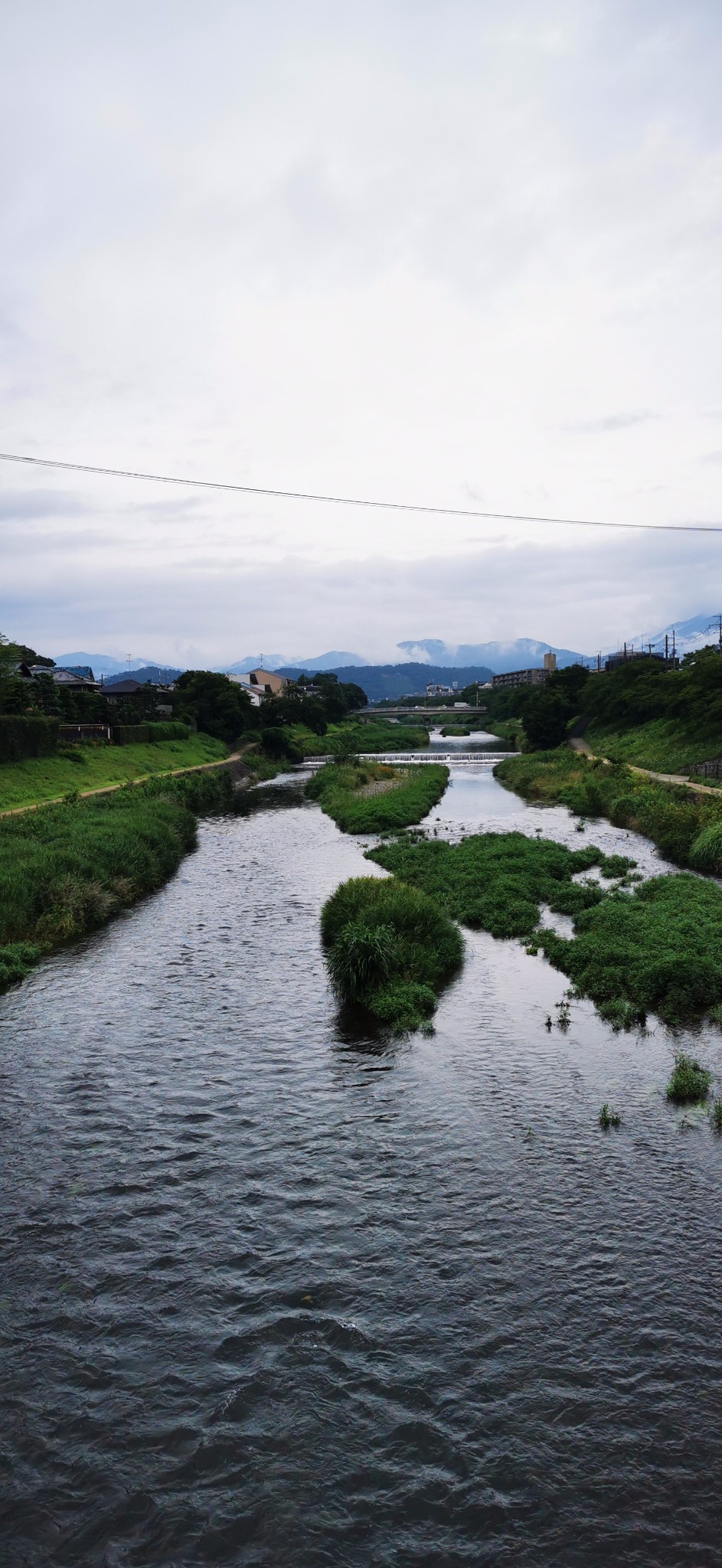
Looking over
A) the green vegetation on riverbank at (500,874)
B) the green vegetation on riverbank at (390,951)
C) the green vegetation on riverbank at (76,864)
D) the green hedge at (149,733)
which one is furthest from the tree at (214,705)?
the green vegetation on riverbank at (390,951)

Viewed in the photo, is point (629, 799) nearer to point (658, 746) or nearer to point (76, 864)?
point (658, 746)

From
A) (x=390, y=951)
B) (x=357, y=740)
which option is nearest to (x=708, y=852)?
(x=390, y=951)

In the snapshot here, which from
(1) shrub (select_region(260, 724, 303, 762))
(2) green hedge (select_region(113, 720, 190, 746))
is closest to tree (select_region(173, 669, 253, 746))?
(1) shrub (select_region(260, 724, 303, 762))

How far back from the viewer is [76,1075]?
15.6 metres

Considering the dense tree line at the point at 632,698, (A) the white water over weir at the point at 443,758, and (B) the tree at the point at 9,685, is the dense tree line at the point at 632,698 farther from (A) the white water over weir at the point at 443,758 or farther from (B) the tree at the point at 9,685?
(B) the tree at the point at 9,685

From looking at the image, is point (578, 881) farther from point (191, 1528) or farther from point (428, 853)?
point (191, 1528)

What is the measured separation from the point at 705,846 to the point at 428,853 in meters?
9.96

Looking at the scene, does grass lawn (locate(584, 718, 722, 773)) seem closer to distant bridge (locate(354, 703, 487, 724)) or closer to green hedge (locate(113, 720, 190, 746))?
green hedge (locate(113, 720, 190, 746))

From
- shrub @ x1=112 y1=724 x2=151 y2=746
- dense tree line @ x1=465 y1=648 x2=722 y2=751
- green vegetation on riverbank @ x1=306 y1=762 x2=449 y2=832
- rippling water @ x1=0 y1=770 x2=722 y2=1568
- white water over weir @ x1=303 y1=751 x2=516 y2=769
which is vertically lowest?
rippling water @ x1=0 y1=770 x2=722 y2=1568

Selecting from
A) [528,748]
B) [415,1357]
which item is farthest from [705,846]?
[528,748]

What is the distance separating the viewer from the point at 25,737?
163 ft

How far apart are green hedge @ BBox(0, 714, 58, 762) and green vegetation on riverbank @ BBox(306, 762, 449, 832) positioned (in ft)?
55.3

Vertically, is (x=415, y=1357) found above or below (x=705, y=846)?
below

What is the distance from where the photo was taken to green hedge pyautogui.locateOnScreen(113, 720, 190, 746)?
221 ft
